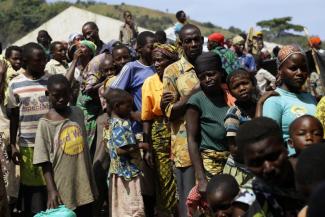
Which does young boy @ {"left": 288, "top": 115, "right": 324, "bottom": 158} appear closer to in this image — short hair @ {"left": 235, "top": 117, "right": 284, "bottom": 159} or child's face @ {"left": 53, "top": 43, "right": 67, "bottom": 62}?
short hair @ {"left": 235, "top": 117, "right": 284, "bottom": 159}

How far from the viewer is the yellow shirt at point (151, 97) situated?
6.88m

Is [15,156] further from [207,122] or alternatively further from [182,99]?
[207,122]

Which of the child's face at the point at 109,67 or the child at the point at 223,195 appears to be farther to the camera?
the child's face at the point at 109,67

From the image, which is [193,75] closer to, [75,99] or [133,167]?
[133,167]

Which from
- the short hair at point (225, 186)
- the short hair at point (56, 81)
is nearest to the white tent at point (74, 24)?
the short hair at point (56, 81)

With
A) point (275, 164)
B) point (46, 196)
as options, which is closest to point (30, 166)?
point (46, 196)

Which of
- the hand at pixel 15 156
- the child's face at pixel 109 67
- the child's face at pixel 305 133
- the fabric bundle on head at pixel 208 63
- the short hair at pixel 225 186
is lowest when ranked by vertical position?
the hand at pixel 15 156

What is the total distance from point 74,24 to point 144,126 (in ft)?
85.2

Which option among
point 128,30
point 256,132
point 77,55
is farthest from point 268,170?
point 128,30

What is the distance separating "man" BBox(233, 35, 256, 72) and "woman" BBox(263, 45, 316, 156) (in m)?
7.01

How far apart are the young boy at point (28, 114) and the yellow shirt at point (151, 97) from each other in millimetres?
1088

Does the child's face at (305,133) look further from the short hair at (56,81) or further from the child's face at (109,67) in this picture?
the child's face at (109,67)

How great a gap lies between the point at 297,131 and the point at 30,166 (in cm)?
360

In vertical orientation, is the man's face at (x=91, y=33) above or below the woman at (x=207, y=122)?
above
